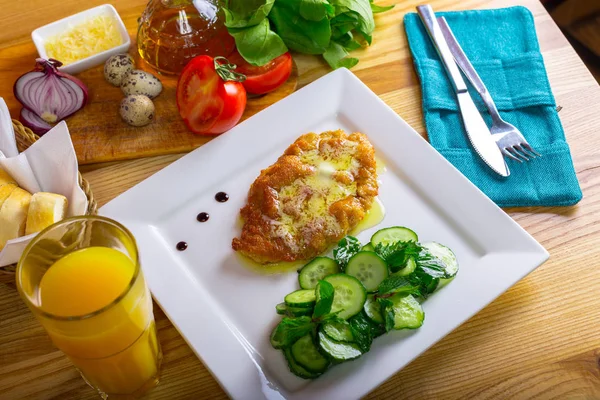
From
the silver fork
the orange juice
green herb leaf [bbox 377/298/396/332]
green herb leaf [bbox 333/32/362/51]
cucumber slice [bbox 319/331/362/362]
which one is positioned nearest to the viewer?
the orange juice

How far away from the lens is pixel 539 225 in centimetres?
213

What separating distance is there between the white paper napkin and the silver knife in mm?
1534

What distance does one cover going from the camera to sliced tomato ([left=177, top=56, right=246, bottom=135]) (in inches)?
89.7

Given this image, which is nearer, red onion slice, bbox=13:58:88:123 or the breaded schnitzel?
the breaded schnitzel

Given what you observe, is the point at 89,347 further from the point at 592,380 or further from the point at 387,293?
the point at 592,380

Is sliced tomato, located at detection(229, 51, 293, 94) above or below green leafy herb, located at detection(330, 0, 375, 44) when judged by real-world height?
below

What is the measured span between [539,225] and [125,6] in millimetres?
2155

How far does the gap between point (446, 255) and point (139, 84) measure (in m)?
1.44

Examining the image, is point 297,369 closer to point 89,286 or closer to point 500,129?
point 89,286

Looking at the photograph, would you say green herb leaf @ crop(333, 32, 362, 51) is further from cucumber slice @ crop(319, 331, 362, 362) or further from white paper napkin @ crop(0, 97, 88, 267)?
cucumber slice @ crop(319, 331, 362, 362)

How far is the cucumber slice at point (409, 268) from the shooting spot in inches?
71.1

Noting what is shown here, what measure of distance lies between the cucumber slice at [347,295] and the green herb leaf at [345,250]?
130 millimetres

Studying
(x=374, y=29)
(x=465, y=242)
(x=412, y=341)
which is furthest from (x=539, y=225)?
(x=374, y=29)

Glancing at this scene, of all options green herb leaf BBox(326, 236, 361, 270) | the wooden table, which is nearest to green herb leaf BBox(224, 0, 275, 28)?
the wooden table
